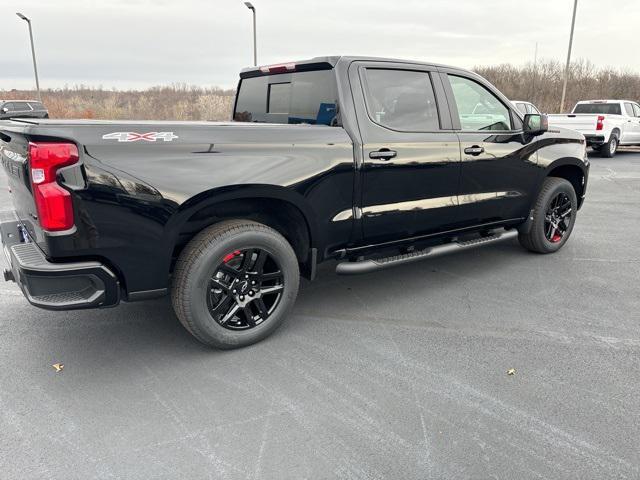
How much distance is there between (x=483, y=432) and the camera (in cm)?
253

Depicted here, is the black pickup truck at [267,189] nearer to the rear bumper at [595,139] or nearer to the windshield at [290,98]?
the windshield at [290,98]

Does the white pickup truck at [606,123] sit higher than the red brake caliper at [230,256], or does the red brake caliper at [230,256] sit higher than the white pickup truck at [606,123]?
the white pickup truck at [606,123]

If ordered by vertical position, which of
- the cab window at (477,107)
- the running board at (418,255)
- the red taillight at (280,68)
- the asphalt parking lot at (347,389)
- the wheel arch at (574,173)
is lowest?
the asphalt parking lot at (347,389)

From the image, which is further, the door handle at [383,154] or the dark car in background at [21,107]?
the dark car in background at [21,107]

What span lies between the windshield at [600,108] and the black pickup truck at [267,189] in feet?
46.9

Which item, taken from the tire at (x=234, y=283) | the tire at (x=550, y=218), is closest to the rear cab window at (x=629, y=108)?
the tire at (x=550, y=218)

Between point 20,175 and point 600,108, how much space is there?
18.7 metres

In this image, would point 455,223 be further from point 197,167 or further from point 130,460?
point 130,460

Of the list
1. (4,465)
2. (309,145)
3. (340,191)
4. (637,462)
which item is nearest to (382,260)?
(340,191)

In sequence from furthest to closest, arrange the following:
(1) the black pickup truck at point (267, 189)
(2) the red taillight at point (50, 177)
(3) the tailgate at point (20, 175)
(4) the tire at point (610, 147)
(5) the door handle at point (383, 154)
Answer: (4) the tire at point (610, 147), (5) the door handle at point (383, 154), (3) the tailgate at point (20, 175), (1) the black pickup truck at point (267, 189), (2) the red taillight at point (50, 177)

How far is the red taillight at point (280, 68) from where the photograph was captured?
411 cm

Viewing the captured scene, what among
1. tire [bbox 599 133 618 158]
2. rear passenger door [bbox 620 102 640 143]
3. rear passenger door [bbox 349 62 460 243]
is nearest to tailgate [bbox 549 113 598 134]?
tire [bbox 599 133 618 158]

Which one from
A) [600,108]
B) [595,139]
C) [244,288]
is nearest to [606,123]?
[595,139]

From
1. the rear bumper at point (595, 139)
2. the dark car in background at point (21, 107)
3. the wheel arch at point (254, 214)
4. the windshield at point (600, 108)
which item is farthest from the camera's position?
the dark car in background at point (21, 107)
